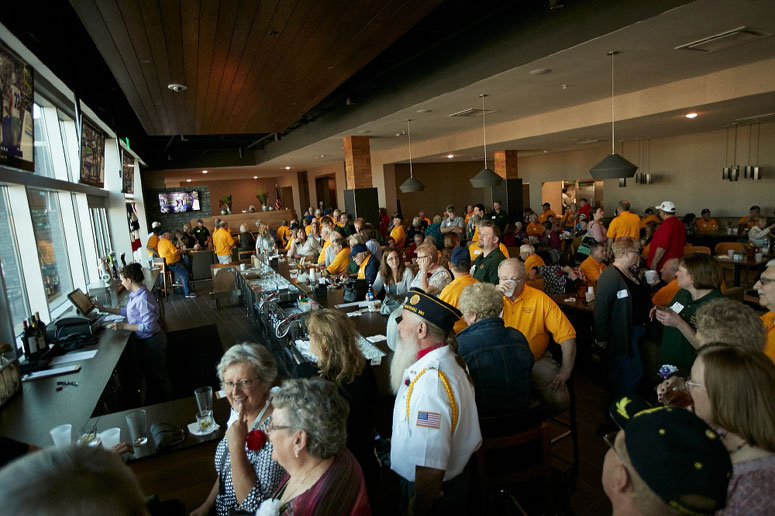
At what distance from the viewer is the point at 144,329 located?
484 centimetres

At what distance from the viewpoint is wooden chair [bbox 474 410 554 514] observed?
2146mm

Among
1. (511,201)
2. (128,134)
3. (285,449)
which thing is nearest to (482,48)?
(285,449)

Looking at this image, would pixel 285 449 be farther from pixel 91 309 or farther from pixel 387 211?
pixel 387 211

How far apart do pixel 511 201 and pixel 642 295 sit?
912 centimetres

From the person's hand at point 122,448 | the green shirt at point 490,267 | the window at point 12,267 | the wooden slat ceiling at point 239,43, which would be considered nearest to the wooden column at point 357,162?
the wooden slat ceiling at point 239,43

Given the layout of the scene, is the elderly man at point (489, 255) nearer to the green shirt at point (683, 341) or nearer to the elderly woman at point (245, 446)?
the green shirt at point (683, 341)

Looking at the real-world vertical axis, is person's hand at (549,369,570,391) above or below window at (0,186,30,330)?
below

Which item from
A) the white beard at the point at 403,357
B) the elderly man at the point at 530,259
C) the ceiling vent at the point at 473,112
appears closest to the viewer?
the white beard at the point at 403,357

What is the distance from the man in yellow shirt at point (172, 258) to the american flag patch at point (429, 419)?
32.7ft

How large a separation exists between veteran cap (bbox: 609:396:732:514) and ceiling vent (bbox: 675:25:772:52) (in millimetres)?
4834

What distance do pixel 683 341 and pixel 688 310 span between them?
25cm

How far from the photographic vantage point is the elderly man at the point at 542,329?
10.5 ft

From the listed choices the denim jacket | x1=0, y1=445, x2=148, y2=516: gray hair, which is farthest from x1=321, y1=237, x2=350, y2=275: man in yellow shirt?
x1=0, y1=445, x2=148, y2=516: gray hair

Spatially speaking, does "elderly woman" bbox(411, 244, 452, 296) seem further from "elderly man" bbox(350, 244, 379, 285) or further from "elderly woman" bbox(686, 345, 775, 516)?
"elderly woman" bbox(686, 345, 775, 516)
